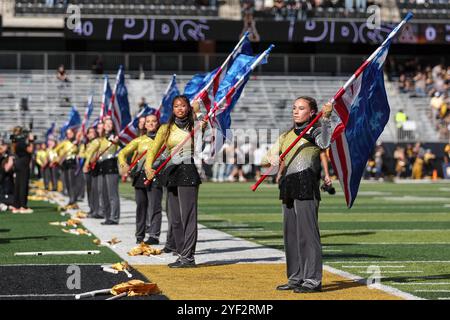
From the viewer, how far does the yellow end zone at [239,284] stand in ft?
31.7

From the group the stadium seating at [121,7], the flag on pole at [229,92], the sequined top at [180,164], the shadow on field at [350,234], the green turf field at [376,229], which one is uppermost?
the stadium seating at [121,7]

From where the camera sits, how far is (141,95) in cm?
5047

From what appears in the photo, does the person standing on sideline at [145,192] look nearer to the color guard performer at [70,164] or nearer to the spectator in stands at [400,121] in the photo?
the color guard performer at [70,164]

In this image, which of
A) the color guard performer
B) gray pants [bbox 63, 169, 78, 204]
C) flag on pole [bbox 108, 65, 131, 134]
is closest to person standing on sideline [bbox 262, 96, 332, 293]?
flag on pole [bbox 108, 65, 131, 134]

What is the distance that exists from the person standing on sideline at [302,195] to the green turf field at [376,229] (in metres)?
0.95

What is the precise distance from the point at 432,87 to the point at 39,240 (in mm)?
39400

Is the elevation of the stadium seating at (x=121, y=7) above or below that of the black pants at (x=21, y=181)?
above

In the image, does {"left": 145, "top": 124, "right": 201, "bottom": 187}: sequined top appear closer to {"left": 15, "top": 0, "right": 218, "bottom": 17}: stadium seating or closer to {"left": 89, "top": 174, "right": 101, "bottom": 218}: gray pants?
{"left": 89, "top": 174, "right": 101, "bottom": 218}: gray pants

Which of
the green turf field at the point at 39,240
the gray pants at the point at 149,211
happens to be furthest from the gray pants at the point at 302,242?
the gray pants at the point at 149,211

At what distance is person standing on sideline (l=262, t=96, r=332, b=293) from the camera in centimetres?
1003

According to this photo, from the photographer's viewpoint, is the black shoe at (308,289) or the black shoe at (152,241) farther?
the black shoe at (152,241)

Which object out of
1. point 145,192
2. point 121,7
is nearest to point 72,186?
point 145,192

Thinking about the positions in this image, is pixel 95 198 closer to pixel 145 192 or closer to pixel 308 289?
pixel 145 192
